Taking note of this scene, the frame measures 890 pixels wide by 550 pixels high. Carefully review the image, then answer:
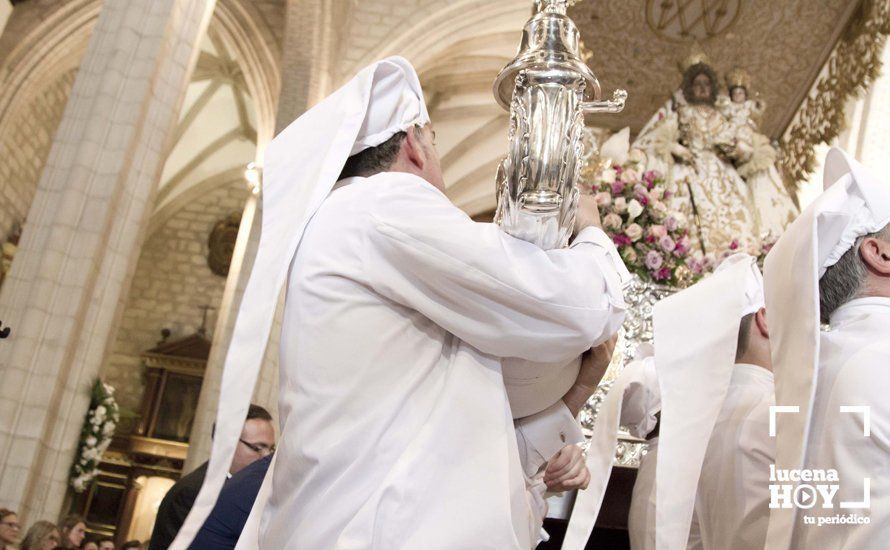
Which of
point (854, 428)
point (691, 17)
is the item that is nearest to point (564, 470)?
point (854, 428)

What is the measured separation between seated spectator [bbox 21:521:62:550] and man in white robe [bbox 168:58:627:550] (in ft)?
13.0

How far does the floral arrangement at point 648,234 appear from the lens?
4.36m

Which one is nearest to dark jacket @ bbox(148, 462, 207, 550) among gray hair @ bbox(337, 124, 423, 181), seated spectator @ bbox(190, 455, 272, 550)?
seated spectator @ bbox(190, 455, 272, 550)

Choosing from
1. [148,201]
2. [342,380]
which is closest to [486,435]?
[342,380]

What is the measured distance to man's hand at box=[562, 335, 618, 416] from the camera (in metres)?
1.91

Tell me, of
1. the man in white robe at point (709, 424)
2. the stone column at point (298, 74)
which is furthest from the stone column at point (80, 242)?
the stone column at point (298, 74)

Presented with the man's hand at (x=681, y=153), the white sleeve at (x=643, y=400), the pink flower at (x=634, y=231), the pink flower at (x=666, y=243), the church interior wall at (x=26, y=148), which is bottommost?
the white sleeve at (x=643, y=400)

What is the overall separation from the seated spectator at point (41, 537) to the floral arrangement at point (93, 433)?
92 centimetres

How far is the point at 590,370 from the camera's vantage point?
6.31 ft

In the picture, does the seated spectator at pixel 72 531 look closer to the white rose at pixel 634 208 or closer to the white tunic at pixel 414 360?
the white rose at pixel 634 208

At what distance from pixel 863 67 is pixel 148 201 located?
5152 mm

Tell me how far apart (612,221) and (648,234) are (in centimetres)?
18

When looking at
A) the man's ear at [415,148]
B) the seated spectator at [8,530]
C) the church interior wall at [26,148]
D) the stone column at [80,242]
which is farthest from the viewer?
the church interior wall at [26,148]

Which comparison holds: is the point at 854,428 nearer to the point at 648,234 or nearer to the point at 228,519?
the point at 228,519
